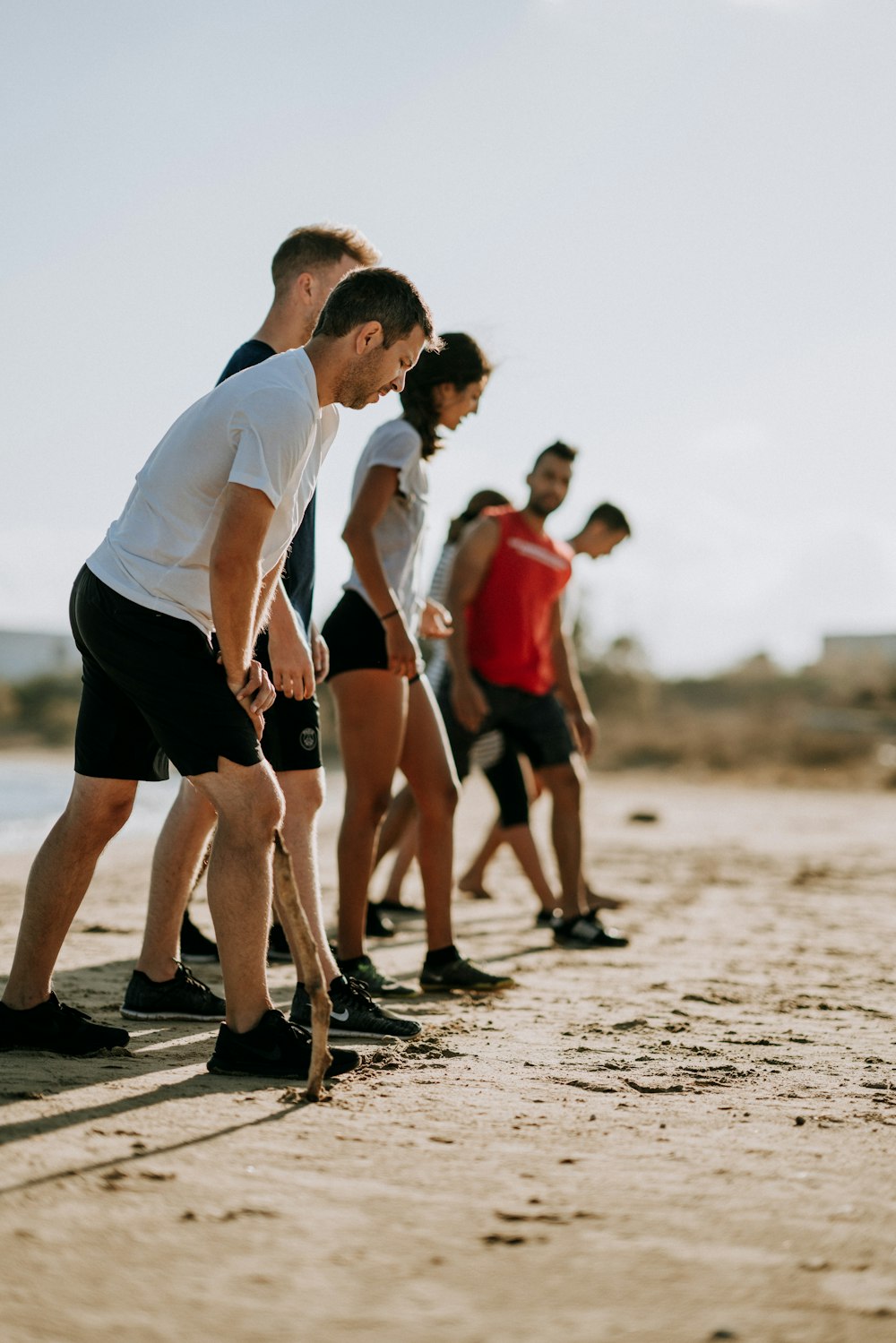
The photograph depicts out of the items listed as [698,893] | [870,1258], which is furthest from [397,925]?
[870,1258]

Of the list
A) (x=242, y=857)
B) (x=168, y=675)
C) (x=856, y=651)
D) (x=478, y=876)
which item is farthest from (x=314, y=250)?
(x=856, y=651)

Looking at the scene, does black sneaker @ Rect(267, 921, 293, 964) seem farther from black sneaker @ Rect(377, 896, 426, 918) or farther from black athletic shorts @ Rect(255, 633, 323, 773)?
black sneaker @ Rect(377, 896, 426, 918)

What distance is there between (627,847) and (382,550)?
24.8 ft

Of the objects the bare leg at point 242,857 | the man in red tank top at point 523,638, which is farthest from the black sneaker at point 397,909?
the bare leg at point 242,857

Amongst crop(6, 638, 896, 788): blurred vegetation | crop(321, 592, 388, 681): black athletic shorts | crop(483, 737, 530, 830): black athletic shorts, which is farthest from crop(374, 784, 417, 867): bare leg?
crop(6, 638, 896, 788): blurred vegetation

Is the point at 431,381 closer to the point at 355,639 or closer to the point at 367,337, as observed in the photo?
the point at 355,639

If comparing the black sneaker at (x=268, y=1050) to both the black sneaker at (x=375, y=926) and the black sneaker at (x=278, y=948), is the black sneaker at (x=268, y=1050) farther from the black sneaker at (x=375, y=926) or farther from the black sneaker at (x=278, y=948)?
the black sneaker at (x=375, y=926)

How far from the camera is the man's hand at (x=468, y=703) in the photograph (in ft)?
20.0

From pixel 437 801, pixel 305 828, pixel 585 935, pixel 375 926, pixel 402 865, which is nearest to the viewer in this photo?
pixel 305 828

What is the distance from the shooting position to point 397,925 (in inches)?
267

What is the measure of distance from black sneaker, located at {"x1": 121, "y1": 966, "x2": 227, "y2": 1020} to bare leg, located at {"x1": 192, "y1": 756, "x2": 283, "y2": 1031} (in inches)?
39.1

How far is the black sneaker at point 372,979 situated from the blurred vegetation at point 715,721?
20.9 m

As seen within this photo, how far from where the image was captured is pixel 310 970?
3111mm

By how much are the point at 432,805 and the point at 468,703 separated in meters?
1.38
